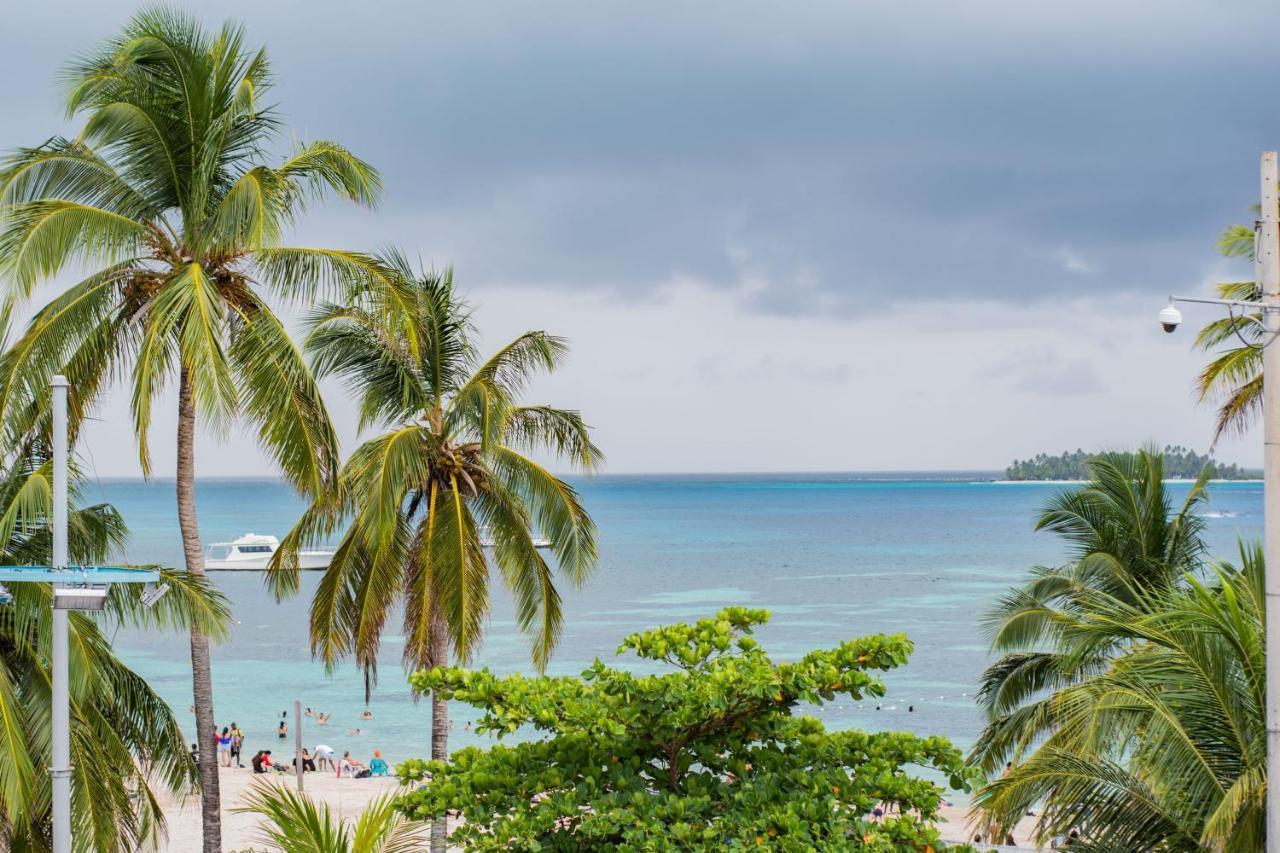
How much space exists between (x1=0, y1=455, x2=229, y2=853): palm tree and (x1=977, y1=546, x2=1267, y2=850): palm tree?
27.8 feet

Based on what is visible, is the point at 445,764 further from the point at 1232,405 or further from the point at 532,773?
the point at 1232,405

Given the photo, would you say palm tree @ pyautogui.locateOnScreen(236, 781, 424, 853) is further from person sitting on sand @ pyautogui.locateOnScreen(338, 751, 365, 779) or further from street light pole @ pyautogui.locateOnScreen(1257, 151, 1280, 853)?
person sitting on sand @ pyautogui.locateOnScreen(338, 751, 365, 779)

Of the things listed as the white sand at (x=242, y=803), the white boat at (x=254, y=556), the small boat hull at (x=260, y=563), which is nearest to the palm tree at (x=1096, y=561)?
the white sand at (x=242, y=803)

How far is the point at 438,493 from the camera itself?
17109 millimetres

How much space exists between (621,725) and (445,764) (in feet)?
4.26

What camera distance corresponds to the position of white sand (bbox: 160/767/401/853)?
91.9 ft

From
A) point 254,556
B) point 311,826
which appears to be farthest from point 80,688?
point 254,556

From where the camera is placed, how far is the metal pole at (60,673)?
9820 millimetres

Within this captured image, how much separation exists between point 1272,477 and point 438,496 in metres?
11.5

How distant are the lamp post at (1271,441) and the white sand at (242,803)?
21.2 m

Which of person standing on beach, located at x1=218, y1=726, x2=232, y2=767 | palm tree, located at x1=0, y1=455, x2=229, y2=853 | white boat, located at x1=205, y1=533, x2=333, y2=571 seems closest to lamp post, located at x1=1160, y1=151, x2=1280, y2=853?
palm tree, located at x1=0, y1=455, x2=229, y2=853

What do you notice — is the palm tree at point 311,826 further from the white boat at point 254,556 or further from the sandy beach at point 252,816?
the white boat at point 254,556

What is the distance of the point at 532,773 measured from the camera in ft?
29.4

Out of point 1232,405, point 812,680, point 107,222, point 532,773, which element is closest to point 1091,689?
point 812,680
